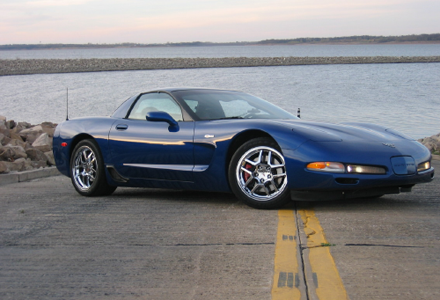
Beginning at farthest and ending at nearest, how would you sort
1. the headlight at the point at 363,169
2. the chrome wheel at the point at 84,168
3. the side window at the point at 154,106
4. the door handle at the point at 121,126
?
the chrome wheel at the point at 84,168
the door handle at the point at 121,126
the side window at the point at 154,106
the headlight at the point at 363,169

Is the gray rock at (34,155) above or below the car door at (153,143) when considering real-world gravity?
below

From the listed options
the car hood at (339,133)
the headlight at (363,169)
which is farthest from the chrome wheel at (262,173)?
the headlight at (363,169)

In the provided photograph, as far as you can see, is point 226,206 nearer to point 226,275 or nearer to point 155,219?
point 155,219

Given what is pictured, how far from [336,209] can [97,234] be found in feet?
7.29

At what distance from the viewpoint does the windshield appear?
20.9 ft

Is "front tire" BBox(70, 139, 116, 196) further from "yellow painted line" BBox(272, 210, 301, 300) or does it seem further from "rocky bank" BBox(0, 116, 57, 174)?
"yellow painted line" BBox(272, 210, 301, 300)

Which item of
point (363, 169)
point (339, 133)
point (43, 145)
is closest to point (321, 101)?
point (43, 145)

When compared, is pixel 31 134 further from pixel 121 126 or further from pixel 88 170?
pixel 121 126

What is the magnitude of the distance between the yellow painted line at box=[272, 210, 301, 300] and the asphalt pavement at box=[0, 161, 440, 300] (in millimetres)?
11

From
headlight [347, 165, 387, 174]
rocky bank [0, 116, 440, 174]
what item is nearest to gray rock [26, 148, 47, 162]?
rocky bank [0, 116, 440, 174]

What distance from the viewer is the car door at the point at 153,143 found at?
6141 mm

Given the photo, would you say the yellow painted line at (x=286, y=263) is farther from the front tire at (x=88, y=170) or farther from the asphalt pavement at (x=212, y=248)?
the front tire at (x=88, y=170)

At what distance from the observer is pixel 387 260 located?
3.84 m

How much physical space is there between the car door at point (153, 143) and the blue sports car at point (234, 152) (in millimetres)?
11
